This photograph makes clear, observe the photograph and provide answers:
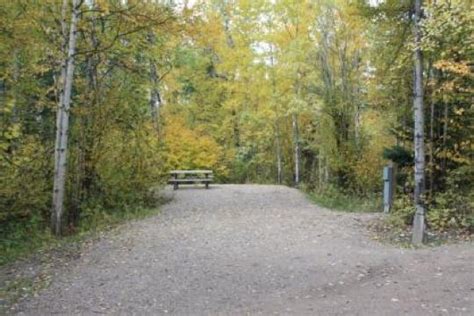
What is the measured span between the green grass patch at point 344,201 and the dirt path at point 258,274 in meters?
3.47

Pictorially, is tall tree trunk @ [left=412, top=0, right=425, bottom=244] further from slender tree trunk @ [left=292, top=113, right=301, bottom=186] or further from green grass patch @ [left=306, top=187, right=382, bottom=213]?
slender tree trunk @ [left=292, top=113, right=301, bottom=186]

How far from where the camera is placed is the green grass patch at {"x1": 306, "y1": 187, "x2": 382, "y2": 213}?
561 inches

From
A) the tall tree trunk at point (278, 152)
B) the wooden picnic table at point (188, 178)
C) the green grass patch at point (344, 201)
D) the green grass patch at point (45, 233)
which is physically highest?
the tall tree trunk at point (278, 152)

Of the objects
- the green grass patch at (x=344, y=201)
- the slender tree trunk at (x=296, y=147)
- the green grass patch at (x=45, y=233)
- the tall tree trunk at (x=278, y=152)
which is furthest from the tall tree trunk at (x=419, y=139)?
the tall tree trunk at (x=278, y=152)

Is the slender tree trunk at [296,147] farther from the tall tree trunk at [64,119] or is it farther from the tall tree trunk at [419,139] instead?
the tall tree trunk at [64,119]

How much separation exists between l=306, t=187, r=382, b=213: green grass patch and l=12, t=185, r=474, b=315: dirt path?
3470mm

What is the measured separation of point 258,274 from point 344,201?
9.36 metres

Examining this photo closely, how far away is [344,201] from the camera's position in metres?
15.7

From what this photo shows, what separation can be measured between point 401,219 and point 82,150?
7209mm

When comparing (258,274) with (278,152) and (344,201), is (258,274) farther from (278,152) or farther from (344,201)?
(278,152)

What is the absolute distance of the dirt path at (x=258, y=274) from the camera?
5.55 meters

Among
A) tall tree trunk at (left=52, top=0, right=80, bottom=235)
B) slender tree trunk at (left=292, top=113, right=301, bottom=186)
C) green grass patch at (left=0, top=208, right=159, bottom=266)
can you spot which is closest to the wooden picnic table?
slender tree trunk at (left=292, top=113, right=301, bottom=186)

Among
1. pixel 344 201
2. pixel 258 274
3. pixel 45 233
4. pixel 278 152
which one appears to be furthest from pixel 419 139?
pixel 278 152

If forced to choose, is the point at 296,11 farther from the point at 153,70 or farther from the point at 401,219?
the point at 401,219
